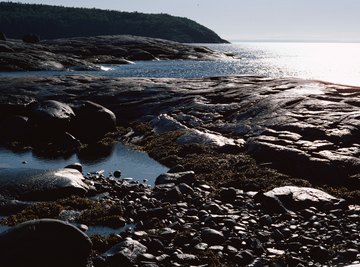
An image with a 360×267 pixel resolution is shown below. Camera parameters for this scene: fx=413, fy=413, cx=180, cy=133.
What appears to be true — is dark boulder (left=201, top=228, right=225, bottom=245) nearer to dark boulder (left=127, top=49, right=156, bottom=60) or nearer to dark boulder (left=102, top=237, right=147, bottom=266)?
dark boulder (left=102, top=237, right=147, bottom=266)

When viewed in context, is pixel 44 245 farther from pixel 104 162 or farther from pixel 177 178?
pixel 104 162

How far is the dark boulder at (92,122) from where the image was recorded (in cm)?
2625

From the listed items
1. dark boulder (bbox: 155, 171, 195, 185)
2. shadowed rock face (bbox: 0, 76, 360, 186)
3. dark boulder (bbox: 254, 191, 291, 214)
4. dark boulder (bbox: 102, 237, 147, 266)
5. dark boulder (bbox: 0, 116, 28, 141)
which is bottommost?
dark boulder (bbox: 0, 116, 28, 141)

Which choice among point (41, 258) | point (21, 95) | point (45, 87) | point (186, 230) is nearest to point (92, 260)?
point (41, 258)

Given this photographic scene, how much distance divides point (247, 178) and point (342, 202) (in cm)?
385

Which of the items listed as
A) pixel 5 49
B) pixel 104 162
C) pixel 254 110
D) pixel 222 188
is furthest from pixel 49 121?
pixel 5 49

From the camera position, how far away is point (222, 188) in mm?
14789

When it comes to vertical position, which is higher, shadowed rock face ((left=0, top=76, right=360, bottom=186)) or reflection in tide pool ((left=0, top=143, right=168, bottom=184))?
shadowed rock face ((left=0, top=76, right=360, bottom=186))

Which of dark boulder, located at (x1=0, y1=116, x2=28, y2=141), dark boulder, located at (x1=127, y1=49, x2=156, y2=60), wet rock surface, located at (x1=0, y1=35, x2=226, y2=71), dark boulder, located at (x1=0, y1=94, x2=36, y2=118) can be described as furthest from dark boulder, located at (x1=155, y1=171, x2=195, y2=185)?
dark boulder, located at (x1=127, y1=49, x2=156, y2=60)

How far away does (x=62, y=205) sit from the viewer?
13.2 m

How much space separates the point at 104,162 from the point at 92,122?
7.37m

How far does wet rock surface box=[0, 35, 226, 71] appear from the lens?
245 feet

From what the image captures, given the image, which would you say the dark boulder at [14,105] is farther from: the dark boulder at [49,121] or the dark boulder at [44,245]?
the dark boulder at [44,245]

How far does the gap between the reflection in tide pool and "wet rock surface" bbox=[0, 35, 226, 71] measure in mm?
55270
